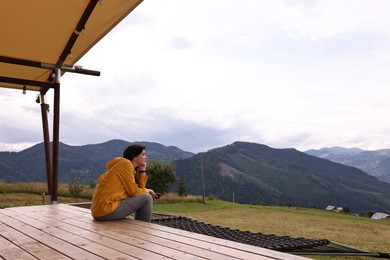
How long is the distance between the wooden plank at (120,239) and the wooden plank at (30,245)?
0.39 metres

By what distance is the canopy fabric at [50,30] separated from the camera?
4.70 metres

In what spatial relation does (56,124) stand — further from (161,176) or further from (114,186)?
(161,176)

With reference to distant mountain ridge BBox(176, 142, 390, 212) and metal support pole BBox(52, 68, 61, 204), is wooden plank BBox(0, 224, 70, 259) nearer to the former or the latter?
metal support pole BBox(52, 68, 61, 204)

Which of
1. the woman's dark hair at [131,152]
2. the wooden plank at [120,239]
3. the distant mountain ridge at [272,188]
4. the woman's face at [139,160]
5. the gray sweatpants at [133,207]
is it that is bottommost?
the distant mountain ridge at [272,188]

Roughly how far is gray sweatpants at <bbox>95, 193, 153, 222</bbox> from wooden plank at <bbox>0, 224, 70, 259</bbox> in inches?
37.0

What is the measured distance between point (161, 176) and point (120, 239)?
48415mm

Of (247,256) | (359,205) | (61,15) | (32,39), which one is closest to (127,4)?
(61,15)

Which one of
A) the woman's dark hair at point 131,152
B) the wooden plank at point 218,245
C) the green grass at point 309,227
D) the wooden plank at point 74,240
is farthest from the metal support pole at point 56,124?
the green grass at point 309,227

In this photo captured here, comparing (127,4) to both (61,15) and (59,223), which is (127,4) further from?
(59,223)

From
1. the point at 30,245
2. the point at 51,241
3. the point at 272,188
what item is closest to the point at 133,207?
the point at 51,241

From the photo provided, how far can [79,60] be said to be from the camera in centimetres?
672

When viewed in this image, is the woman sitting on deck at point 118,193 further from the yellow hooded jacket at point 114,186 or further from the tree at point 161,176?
the tree at point 161,176

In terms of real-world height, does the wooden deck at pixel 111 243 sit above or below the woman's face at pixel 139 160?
below

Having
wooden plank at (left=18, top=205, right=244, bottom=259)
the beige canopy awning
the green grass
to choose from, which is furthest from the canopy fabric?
the green grass
